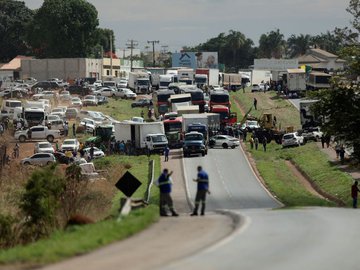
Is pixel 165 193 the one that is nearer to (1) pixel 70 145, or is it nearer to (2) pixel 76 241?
(2) pixel 76 241

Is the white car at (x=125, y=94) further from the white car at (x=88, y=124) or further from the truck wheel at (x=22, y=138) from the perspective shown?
the truck wheel at (x=22, y=138)

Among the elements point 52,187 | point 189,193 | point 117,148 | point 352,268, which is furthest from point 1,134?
point 352,268

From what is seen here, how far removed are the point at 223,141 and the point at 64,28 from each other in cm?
9430

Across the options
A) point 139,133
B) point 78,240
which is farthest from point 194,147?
→ point 78,240

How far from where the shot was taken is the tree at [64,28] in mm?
163875

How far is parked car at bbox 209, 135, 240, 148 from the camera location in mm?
75062

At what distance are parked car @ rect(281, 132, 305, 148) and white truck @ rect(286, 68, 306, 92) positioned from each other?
115ft

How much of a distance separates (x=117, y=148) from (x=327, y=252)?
55574 millimetres

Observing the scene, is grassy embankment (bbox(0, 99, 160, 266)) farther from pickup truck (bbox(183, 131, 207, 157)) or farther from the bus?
the bus

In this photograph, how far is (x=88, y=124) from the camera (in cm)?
8494

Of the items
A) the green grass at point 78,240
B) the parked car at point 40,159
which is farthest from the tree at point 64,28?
the green grass at point 78,240

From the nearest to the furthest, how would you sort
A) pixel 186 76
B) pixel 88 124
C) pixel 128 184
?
pixel 128 184 < pixel 88 124 < pixel 186 76

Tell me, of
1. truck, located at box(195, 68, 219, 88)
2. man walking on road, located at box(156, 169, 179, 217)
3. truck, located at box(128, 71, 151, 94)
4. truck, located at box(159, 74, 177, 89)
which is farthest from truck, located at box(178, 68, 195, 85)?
man walking on road, located at box(156, 169, 179, 217)

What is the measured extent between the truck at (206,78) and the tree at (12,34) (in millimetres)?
54613
